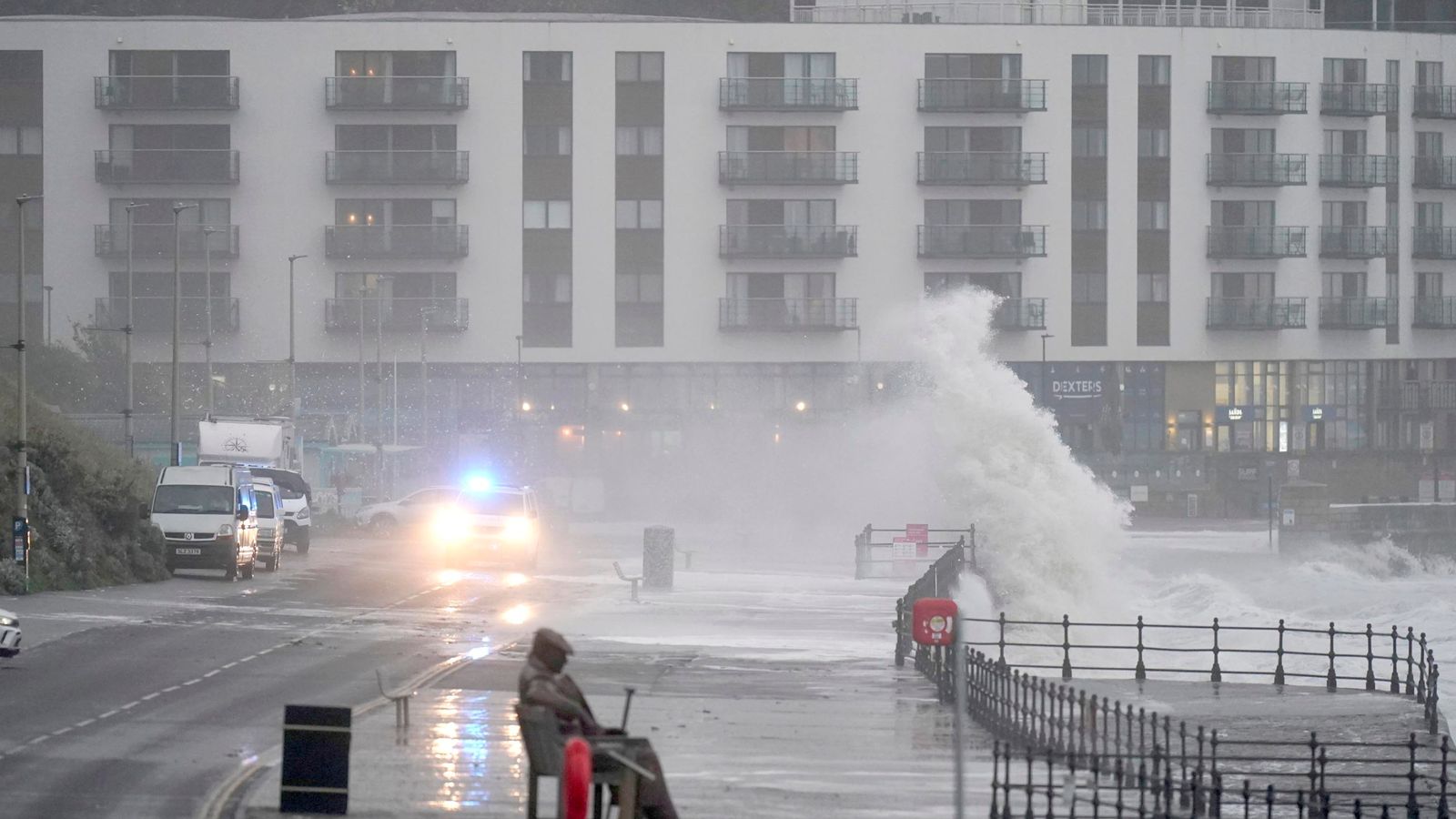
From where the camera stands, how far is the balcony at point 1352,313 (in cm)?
8569

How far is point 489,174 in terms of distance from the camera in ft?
267

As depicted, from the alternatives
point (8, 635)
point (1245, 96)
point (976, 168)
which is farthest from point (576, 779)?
point (1245, 96)

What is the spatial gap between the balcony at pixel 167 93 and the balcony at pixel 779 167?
68.0 ft

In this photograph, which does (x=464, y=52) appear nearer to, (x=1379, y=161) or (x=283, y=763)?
(x=1379, y=161)

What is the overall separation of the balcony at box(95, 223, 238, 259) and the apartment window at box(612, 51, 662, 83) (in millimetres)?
17511

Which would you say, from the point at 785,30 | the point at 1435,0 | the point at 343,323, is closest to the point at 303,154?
the point at 343,323

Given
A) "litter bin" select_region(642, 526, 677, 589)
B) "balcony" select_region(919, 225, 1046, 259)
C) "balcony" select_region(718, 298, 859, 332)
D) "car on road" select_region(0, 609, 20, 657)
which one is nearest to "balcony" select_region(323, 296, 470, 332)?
"balcony" select_region(718, 298, 859, 332)

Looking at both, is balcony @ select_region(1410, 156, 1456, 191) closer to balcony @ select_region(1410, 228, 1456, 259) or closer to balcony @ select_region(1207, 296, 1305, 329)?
balcony @ select_region(1410, 228, 1456, 259)

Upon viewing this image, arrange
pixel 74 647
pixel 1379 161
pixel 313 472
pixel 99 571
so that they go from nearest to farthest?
1. pixel 74 647
2. pixel 99 571
3. pixel 313 472
4. pixel 1379 161

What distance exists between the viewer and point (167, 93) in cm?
7912

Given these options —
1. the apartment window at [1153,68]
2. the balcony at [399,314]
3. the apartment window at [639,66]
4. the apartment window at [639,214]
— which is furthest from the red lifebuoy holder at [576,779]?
the apartment window at [1153,68]

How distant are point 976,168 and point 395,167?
24.7 m

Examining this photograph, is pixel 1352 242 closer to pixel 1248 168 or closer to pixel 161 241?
pixel 1248 168

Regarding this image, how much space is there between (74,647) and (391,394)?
56.1m
